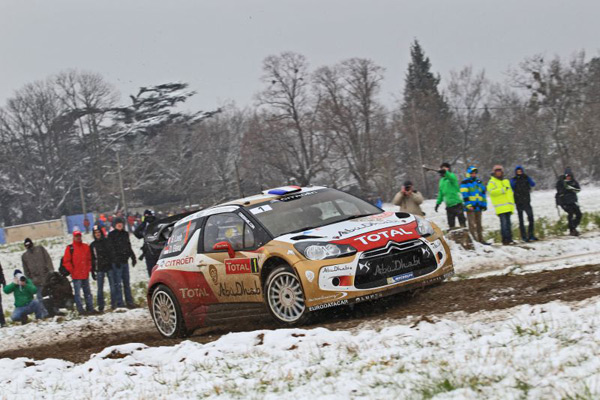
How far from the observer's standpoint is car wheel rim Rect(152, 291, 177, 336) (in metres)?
10.6

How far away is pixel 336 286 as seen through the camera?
28.3ft

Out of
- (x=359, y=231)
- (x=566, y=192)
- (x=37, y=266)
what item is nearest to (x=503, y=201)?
(x=566, y=192)

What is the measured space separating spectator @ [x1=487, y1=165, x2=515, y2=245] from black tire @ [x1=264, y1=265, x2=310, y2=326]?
980 centimetres

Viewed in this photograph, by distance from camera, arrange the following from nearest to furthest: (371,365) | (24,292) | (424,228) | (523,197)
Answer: (371,365) < (424,228) < (24,292) < (523,197)

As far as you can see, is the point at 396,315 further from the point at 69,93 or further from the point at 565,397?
the point at 69,93

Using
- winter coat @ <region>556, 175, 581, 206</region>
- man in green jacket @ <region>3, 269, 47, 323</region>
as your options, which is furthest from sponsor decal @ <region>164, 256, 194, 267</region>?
winter coat @ <region>556, 175, 581, 206</region>

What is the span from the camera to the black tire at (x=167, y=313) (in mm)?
10461

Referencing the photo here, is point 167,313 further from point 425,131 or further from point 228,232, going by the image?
point 425,131

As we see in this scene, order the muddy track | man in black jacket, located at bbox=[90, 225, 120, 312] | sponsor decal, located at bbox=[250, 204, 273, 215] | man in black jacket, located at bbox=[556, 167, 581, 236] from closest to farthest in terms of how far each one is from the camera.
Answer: the muddy track → sponsor decal, located at bbox=[250, 204, 273, 215] → man in black jacket, located at bbox=[90, 225, 120, 312] → man in black jacket, located at bbox=[556, 167, 581, 236]

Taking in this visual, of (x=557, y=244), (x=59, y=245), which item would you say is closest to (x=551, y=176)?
(x=59, y=245)

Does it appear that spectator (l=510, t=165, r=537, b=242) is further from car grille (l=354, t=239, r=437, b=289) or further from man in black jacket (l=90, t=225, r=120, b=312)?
car grille (l=354, t=239, r=437, b=289)

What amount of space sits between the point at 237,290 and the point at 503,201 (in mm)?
9847

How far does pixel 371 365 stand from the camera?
5.82 m

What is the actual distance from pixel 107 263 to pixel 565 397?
13.9 m
